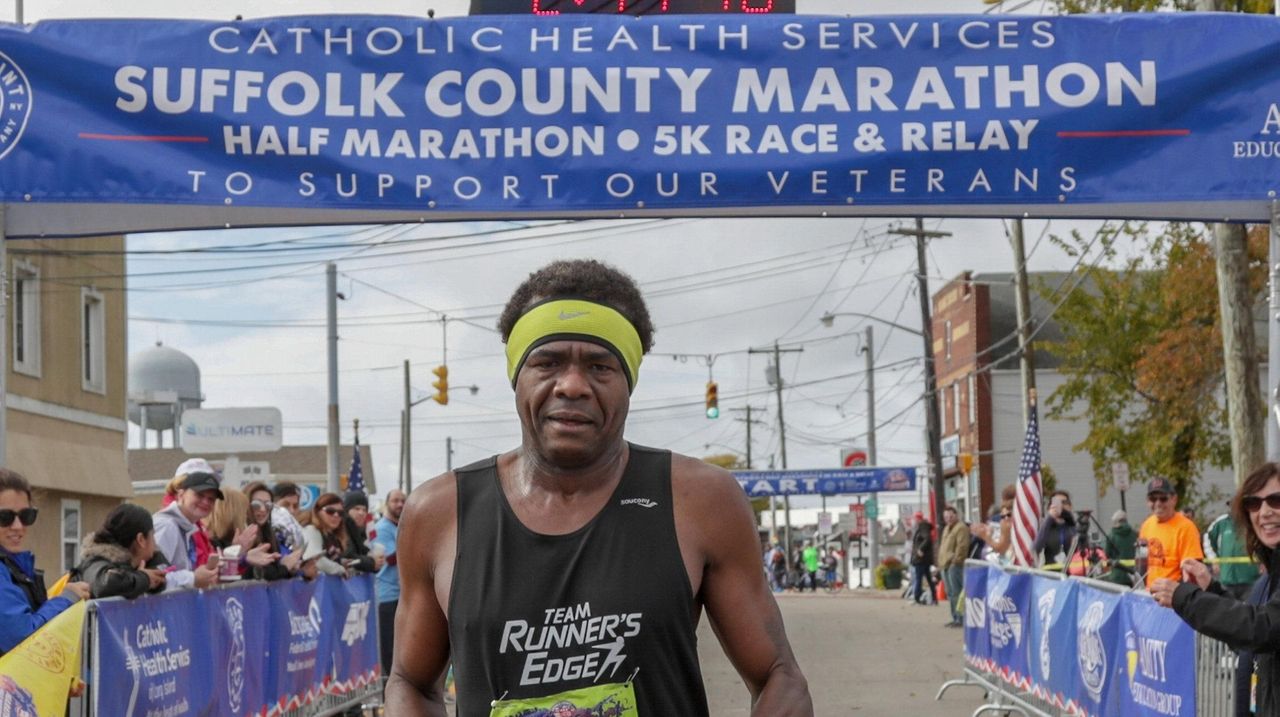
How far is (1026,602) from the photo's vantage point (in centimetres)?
1228

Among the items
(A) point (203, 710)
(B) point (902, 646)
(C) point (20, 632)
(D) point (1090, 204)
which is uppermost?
(D) point (1090, 204)

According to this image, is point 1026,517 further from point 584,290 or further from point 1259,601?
point 584,290

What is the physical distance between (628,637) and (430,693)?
0.51m

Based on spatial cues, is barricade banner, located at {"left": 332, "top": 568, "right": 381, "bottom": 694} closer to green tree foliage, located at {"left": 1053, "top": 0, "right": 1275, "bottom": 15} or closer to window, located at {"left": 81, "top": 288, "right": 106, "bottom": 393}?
green tree foliage, located at {"left": 1053, "top": 0, "right": 1275, "bottom": 15}

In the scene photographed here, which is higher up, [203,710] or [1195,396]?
[1195,396]

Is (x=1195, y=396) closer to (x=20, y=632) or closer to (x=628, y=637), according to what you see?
(x=20, y=632)

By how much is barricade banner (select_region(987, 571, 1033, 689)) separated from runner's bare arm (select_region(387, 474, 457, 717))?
373 inches

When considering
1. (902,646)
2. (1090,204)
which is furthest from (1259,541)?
(902,646)

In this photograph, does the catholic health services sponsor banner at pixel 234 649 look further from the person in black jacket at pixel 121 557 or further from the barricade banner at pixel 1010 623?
the barricade banner at pixel 1010 623

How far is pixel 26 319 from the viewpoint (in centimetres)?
2817

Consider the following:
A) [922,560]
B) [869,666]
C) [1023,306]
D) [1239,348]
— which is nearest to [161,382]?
[922,560]

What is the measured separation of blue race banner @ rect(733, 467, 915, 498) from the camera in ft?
198

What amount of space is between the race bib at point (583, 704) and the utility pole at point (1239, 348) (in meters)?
12.3

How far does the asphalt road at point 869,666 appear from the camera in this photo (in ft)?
45.8
